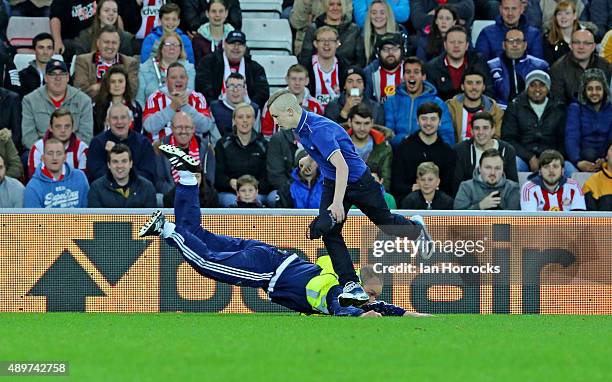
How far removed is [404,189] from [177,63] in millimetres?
3052

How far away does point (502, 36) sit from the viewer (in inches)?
666

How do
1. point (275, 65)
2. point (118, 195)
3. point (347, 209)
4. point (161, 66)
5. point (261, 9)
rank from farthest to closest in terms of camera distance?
1. point (261, 9)
2. point (275, 65)
3. point (161, 66)
4. point (118, 195)
5. point (347, 209)

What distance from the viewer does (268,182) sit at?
14852mm

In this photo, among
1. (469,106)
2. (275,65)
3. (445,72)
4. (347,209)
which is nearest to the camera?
(347,209)

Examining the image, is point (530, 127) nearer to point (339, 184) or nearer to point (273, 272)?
point (273, 272)

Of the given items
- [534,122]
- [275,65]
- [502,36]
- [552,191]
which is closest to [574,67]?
[502,36]

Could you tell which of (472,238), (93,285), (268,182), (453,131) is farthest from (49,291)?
(453,131)

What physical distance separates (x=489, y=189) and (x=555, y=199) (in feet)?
2.37

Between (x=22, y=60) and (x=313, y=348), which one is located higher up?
(x=22, y=60)

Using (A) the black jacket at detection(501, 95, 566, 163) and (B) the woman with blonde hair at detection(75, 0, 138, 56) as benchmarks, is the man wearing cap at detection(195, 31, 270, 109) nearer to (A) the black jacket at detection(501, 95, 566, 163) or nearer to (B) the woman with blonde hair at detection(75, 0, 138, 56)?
(B) the woman with blonde hair at detection(75, 0, 138, 56)

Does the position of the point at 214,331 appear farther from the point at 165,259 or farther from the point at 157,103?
the point at 157,103

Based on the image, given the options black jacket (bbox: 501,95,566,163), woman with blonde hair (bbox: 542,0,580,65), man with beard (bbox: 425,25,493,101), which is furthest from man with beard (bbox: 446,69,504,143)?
woman with blonde hair (bbox: 542,0,580,65)

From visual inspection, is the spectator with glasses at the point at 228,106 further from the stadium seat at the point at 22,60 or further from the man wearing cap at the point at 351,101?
the stadium seat at the point at 22,60

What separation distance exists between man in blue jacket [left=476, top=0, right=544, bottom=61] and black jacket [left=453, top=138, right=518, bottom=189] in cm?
229
